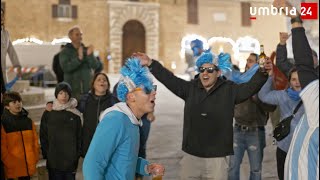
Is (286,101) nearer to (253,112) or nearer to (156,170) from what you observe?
(253,112)

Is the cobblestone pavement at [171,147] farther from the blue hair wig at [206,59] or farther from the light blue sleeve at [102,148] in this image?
the light blue sleeve at [102,148]

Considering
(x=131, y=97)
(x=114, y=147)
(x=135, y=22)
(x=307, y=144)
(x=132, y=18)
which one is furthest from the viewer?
(x=135, y=22)

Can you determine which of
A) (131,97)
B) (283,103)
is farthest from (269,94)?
(131,97)

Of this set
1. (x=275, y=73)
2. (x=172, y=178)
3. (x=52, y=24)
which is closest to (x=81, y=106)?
(x=172, y=178)

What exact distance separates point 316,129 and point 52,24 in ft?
70.2

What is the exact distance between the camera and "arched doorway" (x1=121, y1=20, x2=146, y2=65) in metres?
24.3

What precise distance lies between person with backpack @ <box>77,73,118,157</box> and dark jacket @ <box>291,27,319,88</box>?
97.8 inches

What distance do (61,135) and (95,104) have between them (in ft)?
1.58

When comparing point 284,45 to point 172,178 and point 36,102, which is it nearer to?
point 172,178

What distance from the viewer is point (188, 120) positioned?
355 cm

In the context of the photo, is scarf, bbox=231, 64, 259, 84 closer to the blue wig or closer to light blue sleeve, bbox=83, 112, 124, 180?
the blue wig

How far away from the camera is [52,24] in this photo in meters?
22.2

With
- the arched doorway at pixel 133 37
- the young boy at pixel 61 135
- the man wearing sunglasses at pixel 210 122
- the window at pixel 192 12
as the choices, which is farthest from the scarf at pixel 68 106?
the window at pixel 192 12

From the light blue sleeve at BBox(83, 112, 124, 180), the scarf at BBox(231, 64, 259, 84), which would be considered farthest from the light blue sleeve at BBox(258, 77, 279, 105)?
the light blue sleeve at BBox(83, 112, 124, 180)
